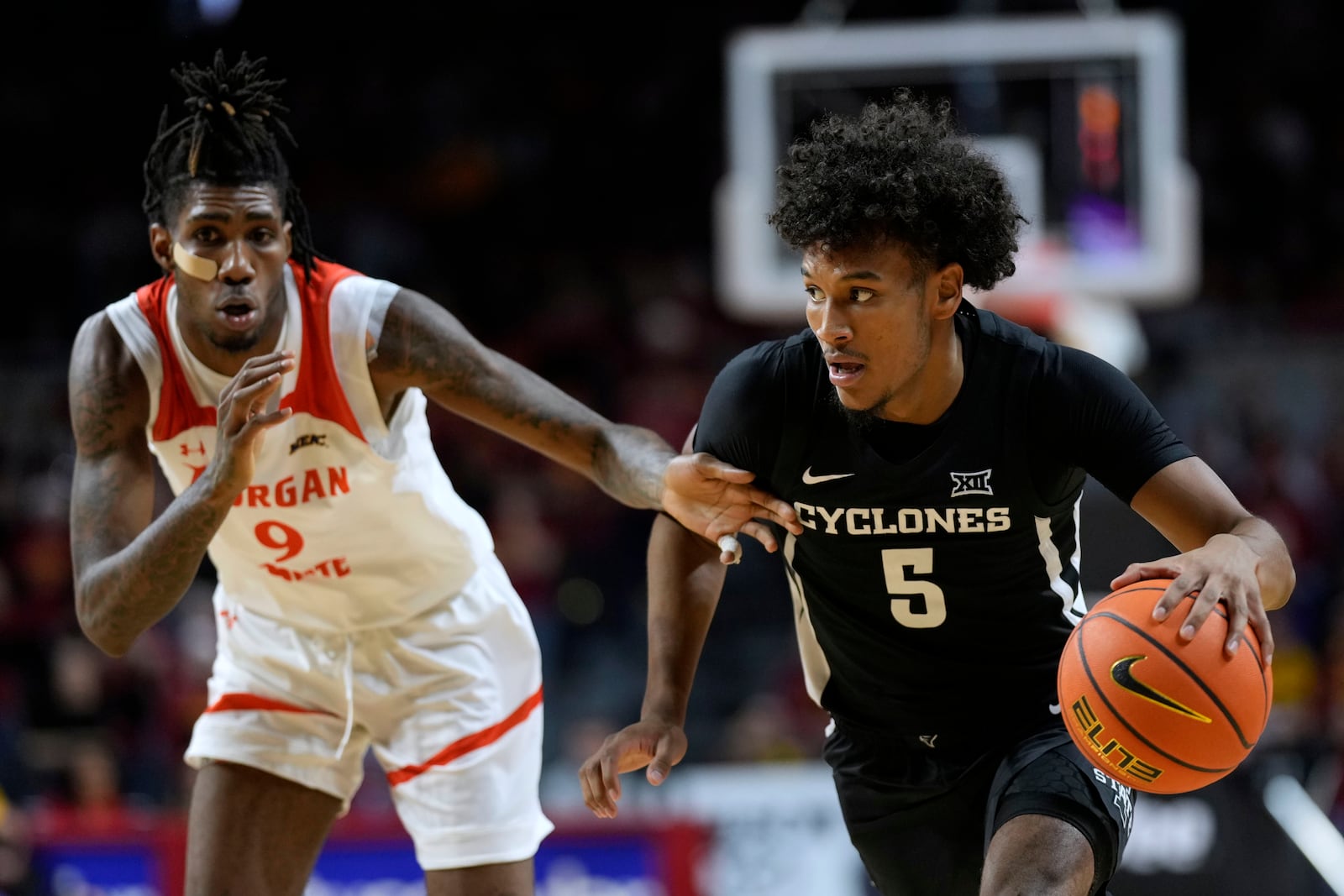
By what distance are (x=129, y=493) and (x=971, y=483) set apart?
1978 millimetres

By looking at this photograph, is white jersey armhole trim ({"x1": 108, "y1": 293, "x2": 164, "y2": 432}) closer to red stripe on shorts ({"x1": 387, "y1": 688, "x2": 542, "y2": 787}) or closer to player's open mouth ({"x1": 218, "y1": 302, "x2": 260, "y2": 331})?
player's open mouth ({"x1": 218, "y1": 302, "x2": 260, "y2": 331})

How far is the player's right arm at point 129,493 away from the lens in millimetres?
3438

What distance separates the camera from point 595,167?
44.5ft

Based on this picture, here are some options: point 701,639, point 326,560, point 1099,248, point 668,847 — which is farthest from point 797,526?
point 1099,248

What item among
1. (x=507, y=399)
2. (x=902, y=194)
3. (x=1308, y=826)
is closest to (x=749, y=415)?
(x=902, y=194)

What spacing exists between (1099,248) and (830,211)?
593 centimetres

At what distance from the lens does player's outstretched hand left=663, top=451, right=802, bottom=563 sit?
342 cm

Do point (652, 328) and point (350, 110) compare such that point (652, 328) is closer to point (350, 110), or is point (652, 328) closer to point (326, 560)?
point (350, 110)

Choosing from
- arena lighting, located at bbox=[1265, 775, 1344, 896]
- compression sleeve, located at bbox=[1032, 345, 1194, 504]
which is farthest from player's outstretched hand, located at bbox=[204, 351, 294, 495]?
arena lighting, located at bbox=[1265, 775, 1344, 896]

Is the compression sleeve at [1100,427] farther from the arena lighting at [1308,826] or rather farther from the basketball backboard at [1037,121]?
the basketball backboard at [1037,121]

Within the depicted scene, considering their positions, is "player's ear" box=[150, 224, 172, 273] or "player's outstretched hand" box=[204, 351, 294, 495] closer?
"player's outstretched hand" box=[204, 351, 294, 495]

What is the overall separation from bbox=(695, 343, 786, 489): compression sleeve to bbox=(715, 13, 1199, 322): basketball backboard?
16.7ft

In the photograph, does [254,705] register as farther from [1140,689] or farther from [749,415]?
[1140,689]

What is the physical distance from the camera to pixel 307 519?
3924 mm
